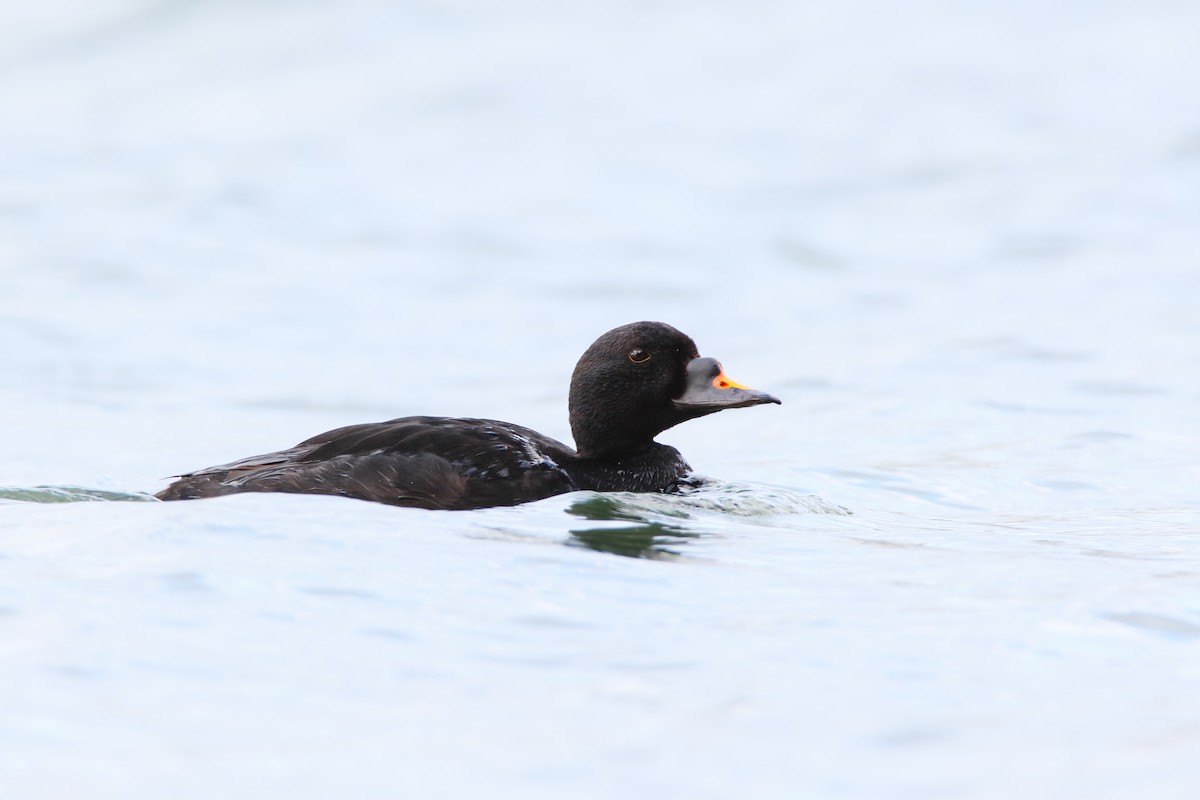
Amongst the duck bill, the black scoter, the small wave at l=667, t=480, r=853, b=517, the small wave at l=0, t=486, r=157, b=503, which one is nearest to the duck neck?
the black scoter

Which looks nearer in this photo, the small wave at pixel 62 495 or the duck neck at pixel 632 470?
the duck neck at pixel 632 470

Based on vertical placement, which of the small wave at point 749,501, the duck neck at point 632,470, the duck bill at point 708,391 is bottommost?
the small wave at point 749,501

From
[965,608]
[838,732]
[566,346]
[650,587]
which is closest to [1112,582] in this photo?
[965,608]

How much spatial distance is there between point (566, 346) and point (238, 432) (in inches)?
190

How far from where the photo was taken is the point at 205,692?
16.9 ft

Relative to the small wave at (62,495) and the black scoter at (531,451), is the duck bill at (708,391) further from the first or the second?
the small wave at (62,495)

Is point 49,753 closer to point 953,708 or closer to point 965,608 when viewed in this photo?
point 953,708

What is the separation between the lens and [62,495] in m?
8.88

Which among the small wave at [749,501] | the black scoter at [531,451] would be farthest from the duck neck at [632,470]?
the small wave at [749,501]

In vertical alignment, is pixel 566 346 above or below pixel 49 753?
above

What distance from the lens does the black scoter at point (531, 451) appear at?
7969 mm

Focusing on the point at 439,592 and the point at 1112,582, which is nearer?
the point at 439,592

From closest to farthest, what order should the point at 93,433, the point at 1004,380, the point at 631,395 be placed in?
the point at 631,395 → the point at 93,433 → the point at 1004,380

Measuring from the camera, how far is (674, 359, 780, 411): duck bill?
8406 millimetres
